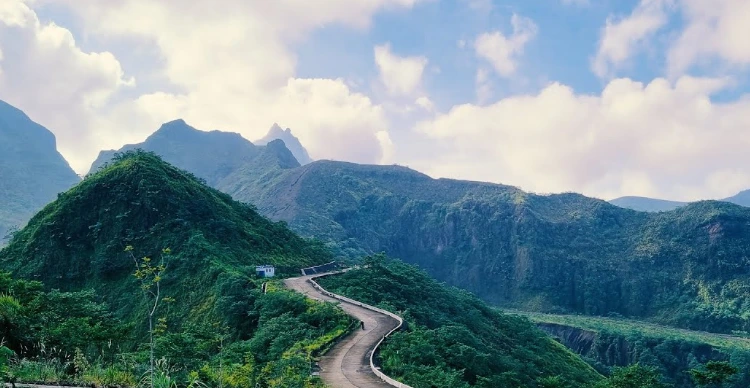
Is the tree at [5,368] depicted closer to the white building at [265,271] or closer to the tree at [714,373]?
the tree at [714,373]

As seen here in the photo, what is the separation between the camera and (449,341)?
31.6 meters

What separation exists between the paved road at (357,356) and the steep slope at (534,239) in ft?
231

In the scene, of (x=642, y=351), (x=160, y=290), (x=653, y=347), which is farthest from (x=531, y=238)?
(x=160, y=290)

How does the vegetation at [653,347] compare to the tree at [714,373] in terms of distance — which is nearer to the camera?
the tree at [714,373]

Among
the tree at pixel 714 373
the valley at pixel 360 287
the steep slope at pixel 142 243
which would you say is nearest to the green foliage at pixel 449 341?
the valley at pixel 360 287

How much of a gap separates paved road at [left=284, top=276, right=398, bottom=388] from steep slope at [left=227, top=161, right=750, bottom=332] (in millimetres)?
70306

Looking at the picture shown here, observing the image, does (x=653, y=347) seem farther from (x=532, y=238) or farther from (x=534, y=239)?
(x=532, y=238)

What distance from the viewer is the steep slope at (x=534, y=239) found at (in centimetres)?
11162

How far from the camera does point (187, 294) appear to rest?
40000mm

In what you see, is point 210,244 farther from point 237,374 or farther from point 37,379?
point 37,379

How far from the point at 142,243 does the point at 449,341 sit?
1217 inches

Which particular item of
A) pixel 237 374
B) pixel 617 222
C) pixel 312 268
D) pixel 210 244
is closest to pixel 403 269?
pixel 312 268

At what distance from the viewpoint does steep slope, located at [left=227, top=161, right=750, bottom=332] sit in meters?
112

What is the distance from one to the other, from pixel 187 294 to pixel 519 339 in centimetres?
3348
